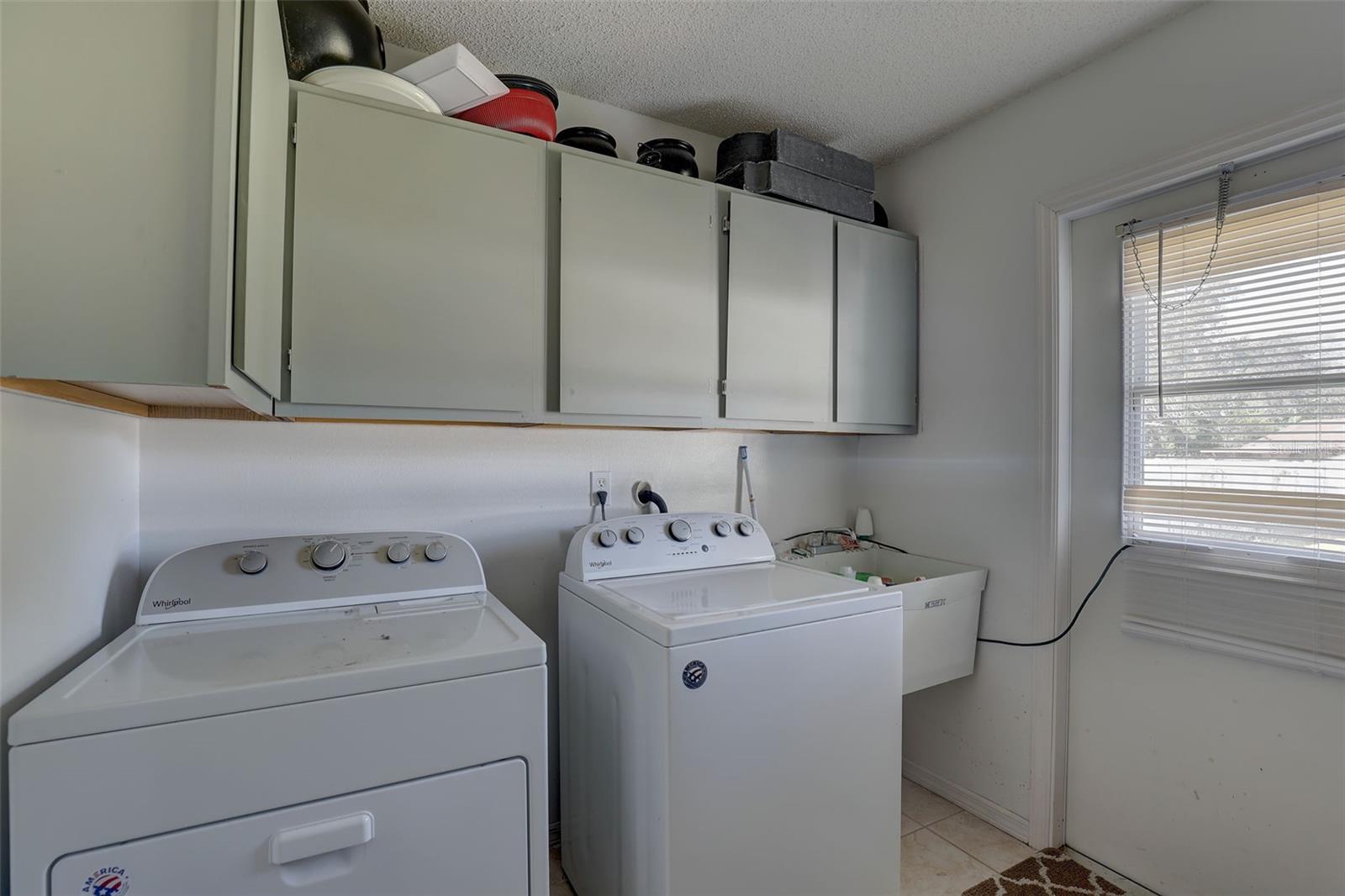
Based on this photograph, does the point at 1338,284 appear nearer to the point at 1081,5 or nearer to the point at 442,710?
the point at 1081,5

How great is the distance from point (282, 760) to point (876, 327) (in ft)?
7.33

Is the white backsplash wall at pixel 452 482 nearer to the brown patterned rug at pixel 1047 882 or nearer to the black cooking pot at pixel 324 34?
the black cooking pot at pixel 324 34

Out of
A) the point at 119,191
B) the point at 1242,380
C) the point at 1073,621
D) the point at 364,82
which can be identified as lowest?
the point at 1073,621

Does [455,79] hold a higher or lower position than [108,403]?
higher

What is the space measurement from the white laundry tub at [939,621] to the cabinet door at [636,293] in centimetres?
94

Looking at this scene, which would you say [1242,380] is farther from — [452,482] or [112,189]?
[112,189]

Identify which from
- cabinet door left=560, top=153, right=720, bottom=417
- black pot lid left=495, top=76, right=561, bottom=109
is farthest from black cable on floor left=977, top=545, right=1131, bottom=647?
black pot lid left=495, top=76, right=561, bottom=109

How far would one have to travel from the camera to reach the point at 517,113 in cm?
174

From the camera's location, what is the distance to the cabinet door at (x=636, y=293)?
5.87 feet

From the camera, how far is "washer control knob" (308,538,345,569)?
1.51m

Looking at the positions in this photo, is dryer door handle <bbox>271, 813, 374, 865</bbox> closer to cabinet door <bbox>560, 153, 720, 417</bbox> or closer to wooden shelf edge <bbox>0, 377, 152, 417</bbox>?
wooden shelf edge <bbox>0, 377, 152, 417</bbox>

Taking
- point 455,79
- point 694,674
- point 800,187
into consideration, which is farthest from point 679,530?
point 455,79

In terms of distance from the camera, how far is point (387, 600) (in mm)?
1536

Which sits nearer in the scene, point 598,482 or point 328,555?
point 328,555
